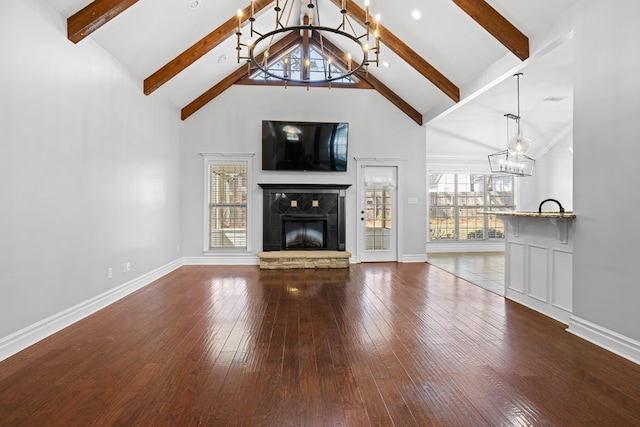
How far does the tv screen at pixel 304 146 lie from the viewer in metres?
6.66

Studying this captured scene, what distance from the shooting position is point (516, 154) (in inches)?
213

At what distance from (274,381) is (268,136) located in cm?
522

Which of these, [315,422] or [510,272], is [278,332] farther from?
[510,272]

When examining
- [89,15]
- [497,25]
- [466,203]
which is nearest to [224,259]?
[89,15]

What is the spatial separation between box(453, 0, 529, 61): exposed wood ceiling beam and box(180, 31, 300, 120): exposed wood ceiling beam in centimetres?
364

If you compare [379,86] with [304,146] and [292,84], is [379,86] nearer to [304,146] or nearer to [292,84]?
[292,84]

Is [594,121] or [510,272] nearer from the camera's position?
[594,121]

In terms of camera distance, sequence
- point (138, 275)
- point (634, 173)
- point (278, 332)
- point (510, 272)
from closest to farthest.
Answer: point (634, 173) → point (278, 332) → point (510, 272) → point (138, 275)

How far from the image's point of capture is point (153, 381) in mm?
2205

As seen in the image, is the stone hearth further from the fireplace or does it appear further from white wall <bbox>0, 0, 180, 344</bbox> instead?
white wall <bbox>0, 0, 180, 344</bbox>

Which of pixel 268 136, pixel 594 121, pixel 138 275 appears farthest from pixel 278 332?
pixel 268 136

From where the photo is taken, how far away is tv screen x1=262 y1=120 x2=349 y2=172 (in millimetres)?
6660

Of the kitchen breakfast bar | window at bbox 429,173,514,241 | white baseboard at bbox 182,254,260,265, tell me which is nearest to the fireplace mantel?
white baseboard at bbox 182,254,260,265

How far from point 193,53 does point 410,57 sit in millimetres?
3339
